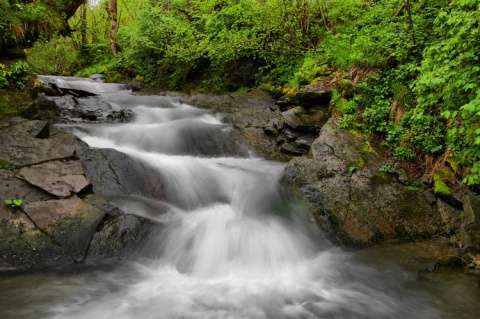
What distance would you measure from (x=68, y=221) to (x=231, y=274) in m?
2.28

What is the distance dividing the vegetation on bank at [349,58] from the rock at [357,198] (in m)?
0.74

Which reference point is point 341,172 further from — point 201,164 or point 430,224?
point 201,164

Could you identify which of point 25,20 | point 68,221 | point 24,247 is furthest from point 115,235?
point 25,20

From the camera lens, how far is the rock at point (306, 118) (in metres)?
8.02

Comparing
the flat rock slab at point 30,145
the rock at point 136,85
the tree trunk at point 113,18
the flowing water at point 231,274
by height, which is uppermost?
the tree trunk at point 113,18

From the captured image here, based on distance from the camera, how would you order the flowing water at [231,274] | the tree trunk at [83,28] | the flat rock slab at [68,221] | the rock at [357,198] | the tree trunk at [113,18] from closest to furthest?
the flowing water at [231,274], the flat rock slab at [68,221], the rock at [357,198], the tree trunk at [113,18], the tree trunk at [83,28]

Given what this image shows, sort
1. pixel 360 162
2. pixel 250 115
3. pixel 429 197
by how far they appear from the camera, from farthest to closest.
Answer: pixel 250 115 → pixel 360 162 → pixel 429 197

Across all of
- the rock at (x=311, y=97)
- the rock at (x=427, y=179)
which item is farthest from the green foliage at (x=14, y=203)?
the rock at (x=311, y=97)

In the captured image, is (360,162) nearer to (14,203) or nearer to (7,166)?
(14,203)

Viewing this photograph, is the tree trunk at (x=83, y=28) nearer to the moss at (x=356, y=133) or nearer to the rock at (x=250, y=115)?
the rock at (x=250, y=115)

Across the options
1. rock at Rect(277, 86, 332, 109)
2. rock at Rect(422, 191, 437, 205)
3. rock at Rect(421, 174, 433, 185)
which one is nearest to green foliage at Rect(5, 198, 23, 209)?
rock at Rect(422, 191, 437, 205)

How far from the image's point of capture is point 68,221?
14.1 ft

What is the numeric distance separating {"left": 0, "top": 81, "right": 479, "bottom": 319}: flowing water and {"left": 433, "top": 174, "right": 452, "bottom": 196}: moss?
1772 millimetres

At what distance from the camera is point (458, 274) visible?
4211 millimetres
